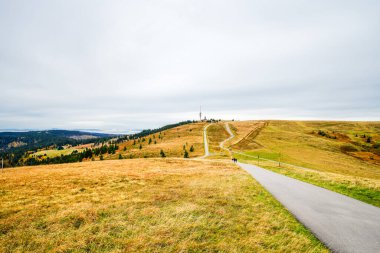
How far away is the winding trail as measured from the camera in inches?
294

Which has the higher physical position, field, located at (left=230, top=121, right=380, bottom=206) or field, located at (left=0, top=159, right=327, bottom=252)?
field, located at (left=0, top=159, right=327, bottom=252)

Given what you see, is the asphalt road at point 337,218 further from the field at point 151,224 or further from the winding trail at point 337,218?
the field at point 151,224

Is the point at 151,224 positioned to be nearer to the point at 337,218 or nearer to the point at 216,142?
the point at 337,218

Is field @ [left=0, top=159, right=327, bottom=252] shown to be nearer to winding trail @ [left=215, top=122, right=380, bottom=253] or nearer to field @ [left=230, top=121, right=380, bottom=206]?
winding trail @ [left=215, top=122, right=380, bottom=253]

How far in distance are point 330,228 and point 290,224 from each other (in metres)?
1.70

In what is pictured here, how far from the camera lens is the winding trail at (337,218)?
7.47 m

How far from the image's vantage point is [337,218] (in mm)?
9836

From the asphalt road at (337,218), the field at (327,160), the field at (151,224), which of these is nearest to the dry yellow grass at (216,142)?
the field at (327,160)

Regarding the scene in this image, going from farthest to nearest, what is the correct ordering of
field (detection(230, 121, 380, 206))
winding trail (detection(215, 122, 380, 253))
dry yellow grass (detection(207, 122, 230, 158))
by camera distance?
dry yellow grass (detection(207, 122, 230, 158)) < field (detection(230, 121, 380, 206)) < winding trail (detection(215, 122, 380, 253))

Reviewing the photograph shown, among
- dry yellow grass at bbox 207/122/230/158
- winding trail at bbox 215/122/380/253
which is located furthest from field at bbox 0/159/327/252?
dry yellow grass at bbox 207/122/230/158

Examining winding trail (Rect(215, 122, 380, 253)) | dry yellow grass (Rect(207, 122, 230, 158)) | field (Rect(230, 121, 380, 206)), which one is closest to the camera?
winding trail (Rect(215, 122, 380, 253))

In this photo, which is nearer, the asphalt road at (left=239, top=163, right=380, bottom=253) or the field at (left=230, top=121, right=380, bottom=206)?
the asphalt road at (left=239, top=163, right=380, bottom=253)

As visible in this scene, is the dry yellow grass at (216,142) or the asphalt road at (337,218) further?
the dry yellow grass at (216,142)

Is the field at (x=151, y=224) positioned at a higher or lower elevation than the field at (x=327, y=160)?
higher
